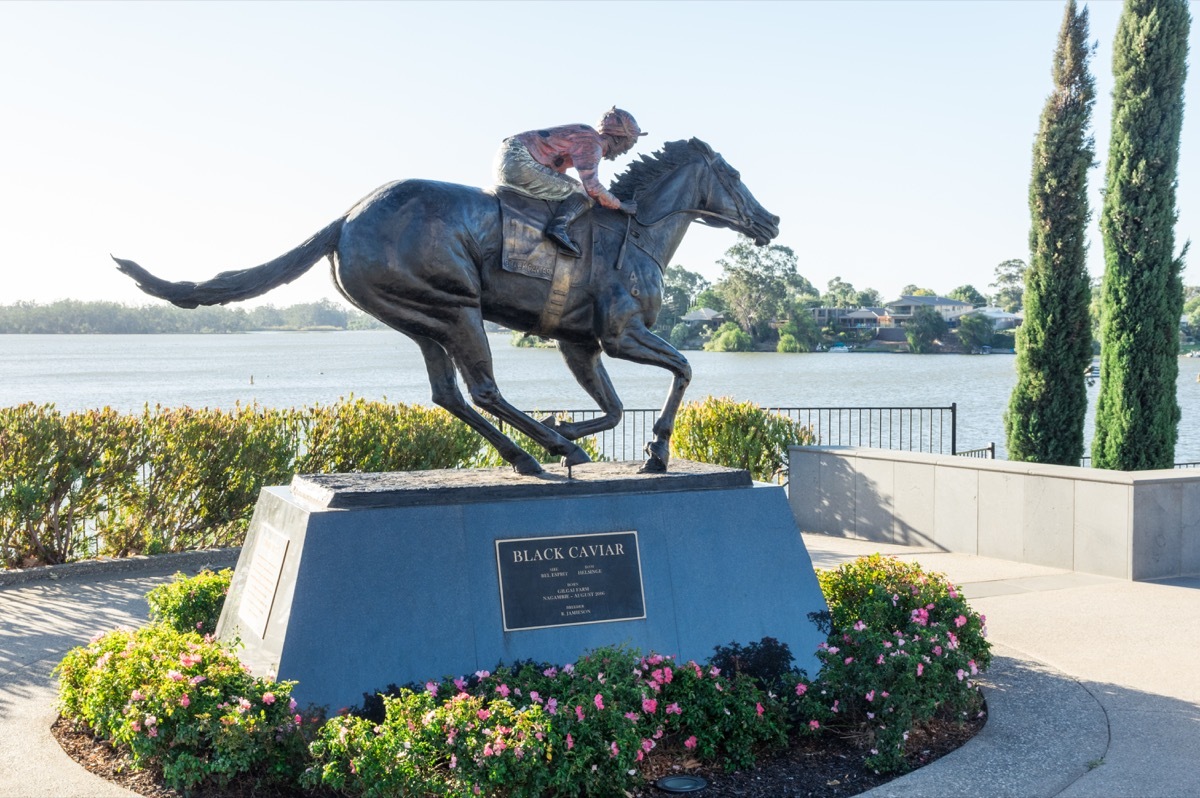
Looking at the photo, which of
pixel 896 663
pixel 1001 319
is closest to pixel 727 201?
pixel 896 663

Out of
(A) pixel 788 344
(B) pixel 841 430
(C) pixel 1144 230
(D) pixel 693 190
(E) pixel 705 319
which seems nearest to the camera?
(D) pixel 693 190

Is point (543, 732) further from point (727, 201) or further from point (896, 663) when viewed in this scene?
point (727, 201)

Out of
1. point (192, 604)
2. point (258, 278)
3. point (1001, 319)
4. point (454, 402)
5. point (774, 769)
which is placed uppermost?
point (1001, 319)

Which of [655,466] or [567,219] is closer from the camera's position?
[567,219]

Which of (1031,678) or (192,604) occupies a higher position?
(192,604)

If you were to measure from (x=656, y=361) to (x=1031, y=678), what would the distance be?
2.90 meters

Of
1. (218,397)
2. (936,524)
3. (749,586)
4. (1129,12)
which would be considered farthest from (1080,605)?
(218,397)

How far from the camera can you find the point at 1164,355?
44.6 ft

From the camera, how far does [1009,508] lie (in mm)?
10188

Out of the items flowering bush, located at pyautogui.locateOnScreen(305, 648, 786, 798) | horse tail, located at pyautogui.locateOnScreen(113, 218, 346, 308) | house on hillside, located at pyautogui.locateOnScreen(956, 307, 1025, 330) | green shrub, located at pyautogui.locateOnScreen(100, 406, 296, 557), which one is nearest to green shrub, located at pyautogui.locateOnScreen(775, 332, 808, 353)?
house on hillside, located at pyautogui.locateOnScreen(956, 307, 1025, 330)

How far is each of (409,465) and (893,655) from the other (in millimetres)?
7006

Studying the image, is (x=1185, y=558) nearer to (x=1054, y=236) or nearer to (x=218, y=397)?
(x=1054, y=236)

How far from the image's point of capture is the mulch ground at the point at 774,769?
4727 millimetres

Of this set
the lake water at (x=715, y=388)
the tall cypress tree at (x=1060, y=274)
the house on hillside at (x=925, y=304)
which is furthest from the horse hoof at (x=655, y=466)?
Answer: the house on hillside at (x=925, y=304)
